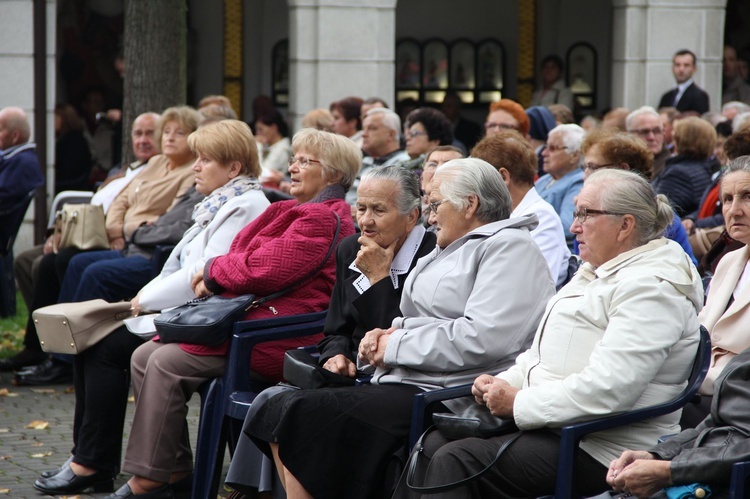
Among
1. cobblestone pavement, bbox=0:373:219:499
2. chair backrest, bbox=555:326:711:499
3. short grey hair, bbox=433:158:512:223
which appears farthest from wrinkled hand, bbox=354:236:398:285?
cobblestone pavement, bbox=0:373:219:499

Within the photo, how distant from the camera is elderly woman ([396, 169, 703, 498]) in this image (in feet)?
12.6

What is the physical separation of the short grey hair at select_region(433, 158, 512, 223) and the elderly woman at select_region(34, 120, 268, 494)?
1.67 meters

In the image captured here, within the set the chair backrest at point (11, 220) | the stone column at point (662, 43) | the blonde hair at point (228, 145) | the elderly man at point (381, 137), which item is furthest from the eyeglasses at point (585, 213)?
the stone column at point (662, 43)

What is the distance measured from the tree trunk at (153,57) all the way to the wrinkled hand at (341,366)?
5.68 m

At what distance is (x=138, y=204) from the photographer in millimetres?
7879

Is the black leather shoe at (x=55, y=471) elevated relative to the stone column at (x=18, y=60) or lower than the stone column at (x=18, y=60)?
lower

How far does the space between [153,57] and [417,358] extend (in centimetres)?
624

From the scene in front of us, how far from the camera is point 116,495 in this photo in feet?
17.9

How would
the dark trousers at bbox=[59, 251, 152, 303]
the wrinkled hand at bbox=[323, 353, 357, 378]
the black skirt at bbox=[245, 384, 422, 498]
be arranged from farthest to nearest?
the dark trousers at bbox=[59, 251, 152, 303], the wrinkled hand at bbox=[323, 353, 357, 378], the black skirt at bbox=[245, 384, 422, 498]

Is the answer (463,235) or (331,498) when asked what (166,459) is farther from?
(463,235)

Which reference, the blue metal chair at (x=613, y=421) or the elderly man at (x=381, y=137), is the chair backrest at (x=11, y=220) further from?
the blue metal chair at (x=613, y=421)

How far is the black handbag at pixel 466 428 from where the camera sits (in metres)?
4.03

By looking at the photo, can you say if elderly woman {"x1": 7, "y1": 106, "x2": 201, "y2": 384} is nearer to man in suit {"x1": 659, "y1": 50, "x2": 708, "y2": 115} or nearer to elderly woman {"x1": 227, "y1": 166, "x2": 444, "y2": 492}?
elderly woman {"x1": 227, "y1": 166, "x2": 444, "y2": 492}

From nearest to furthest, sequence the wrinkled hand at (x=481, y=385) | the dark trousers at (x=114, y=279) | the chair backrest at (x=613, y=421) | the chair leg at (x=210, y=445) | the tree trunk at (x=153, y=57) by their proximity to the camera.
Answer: the chair backrest at (x=613, y=421), the wrinkled hand at (x=481, y=385), the chair leg at (x=210, y=445), the dark trousers at (x=114, y=279), the tree trunk at (x=153, y=57)
